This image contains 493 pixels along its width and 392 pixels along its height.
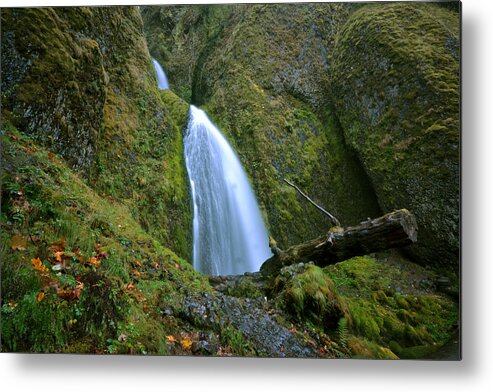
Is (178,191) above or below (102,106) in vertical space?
below

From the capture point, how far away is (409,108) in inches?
161

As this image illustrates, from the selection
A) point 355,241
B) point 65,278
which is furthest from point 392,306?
point 65,278

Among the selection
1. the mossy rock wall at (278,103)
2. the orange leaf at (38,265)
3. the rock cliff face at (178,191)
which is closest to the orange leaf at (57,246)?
the rock cliff face at (178,191)

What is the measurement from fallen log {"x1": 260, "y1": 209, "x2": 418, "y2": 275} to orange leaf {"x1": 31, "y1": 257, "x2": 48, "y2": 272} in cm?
219

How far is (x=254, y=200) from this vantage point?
4.89 m

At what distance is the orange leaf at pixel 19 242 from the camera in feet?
A: 7.72

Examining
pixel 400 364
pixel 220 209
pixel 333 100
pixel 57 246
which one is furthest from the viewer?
pixel 333 100

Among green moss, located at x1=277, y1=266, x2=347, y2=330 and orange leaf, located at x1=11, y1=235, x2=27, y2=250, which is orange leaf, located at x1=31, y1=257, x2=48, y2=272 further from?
green moss, located at x1=277, y1=266, x2=347, y2=330

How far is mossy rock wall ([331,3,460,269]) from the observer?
2.80m

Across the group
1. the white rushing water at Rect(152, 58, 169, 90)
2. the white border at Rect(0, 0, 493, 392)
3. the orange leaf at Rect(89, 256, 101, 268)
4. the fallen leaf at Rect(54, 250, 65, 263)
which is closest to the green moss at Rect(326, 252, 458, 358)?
the white border at Rect(0, 0, 493, 392)

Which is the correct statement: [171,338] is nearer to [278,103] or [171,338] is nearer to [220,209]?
[220,209]

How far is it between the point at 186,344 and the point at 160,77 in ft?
11.9

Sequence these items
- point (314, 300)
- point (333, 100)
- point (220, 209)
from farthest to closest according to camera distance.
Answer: point (333, 100), point (220, 209), point (314, 300)

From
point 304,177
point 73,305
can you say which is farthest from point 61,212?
point 304,177
